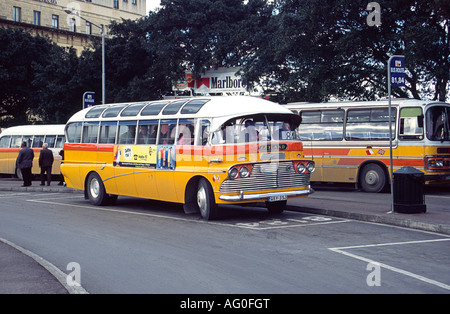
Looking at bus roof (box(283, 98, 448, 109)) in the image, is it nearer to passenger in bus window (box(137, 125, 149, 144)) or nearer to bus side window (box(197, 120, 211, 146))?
passenger in bus window (box(137, 125, 149, 144))

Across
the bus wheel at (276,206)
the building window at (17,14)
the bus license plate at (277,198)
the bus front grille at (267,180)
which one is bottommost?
the bus wheel at (276,206)

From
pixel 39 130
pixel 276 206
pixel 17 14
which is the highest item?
pixel 17 14

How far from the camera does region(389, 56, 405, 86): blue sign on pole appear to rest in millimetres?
12539

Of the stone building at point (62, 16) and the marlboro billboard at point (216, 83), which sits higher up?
the stone building at point (62, 16)

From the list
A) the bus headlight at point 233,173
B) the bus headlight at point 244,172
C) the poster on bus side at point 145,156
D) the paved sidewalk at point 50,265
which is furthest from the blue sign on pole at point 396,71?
the poster on bus side at point 145,156

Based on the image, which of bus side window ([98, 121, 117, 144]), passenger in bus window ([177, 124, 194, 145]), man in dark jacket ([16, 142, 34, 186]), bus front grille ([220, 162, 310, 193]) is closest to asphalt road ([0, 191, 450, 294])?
bus front grille ([220, 162, 310, 193])

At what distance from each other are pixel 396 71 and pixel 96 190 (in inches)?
346

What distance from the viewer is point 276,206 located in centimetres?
1375

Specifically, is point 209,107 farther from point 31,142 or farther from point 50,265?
point 31,142

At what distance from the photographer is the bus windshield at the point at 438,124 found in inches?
725

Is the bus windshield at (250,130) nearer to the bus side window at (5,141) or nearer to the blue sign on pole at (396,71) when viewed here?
the blue sign on pole at (396,71)

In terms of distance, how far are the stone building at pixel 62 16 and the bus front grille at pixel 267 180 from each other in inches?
2081

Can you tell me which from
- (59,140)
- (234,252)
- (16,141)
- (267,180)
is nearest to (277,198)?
(267,180)
